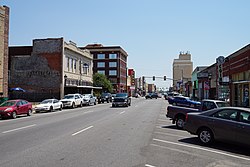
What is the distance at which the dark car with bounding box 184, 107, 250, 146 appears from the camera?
30.2 ft

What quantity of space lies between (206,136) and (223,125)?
857 mm

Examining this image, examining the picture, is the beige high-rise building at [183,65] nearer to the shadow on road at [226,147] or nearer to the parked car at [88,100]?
the parked car at [88,100]

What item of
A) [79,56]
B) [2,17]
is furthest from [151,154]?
[79,56]

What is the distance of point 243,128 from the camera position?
358 inches

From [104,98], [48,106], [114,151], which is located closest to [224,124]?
[114,151]

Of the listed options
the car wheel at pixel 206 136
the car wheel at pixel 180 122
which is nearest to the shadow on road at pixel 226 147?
the car wheel at pixel 206 136

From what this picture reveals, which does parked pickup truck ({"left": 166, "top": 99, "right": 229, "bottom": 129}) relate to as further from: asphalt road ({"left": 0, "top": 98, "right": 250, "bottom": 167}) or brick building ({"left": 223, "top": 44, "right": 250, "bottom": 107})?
brick building ({"left": 223, "top": 44, "right": 250, "bottom": 107})

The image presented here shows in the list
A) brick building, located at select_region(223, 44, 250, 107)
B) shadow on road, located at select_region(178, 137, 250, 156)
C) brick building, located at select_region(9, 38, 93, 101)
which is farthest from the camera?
brick building, located at select_region(9, 38, 93, 101)

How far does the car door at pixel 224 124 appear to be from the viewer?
945cm

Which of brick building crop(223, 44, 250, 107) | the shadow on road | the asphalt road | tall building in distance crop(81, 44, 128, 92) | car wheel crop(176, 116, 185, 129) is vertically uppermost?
tall building in distance crop(81, 44, 128, 92)

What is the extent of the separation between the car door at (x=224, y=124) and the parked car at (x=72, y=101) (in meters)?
26.6

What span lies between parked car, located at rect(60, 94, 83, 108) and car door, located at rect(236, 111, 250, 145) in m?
27.6

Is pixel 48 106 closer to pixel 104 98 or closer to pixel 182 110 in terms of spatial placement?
pixel 182 110

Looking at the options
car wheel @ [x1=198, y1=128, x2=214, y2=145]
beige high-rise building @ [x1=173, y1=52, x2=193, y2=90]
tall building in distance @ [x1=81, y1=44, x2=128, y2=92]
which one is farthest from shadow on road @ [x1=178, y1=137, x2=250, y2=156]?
beige high-rise building @ [x1=173, y1=52, x2=193, y2=90]
